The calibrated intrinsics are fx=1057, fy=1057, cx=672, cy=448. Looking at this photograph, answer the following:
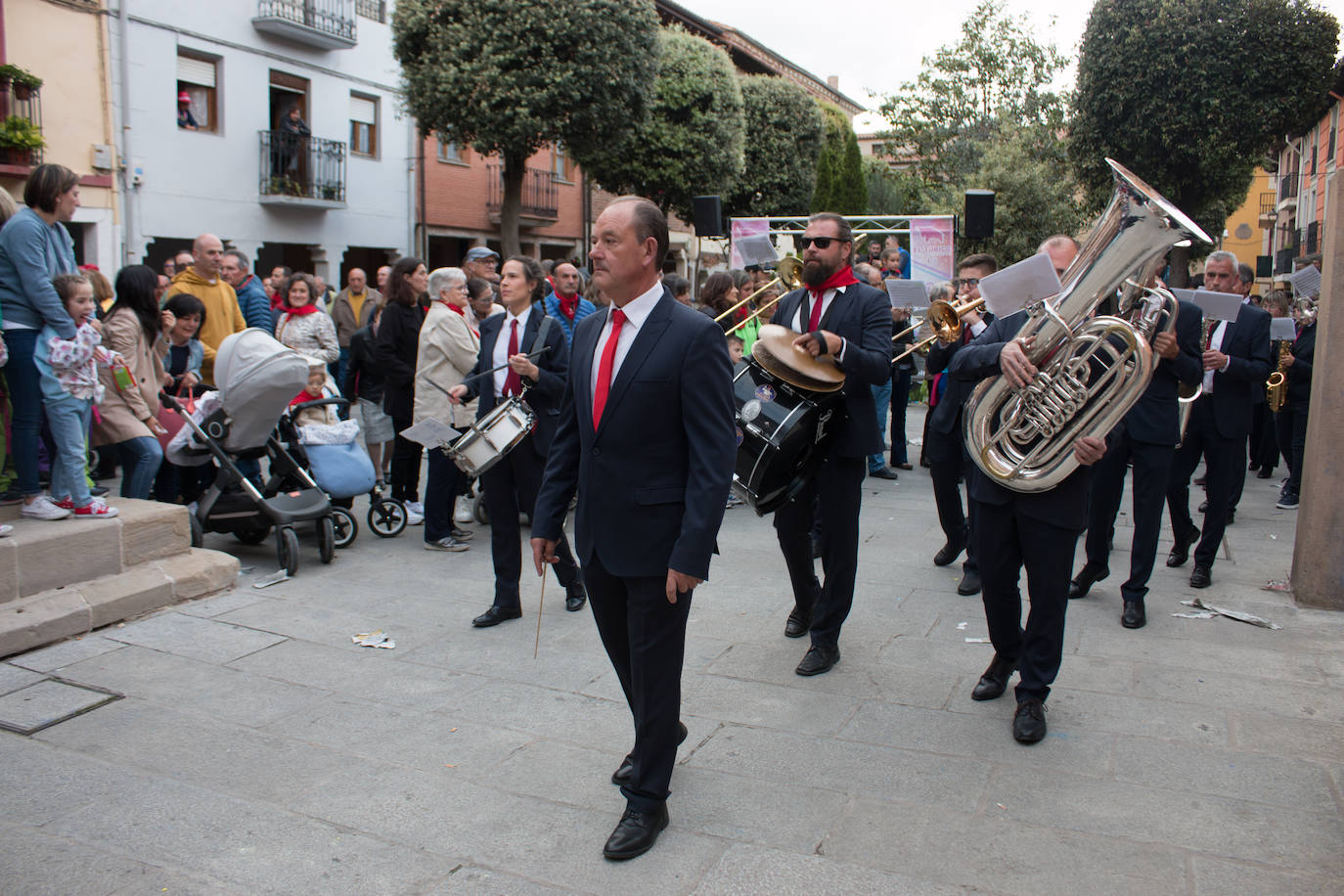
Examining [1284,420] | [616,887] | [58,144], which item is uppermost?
[58,144]

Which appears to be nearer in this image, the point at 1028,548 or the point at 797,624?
the point at 1028,548

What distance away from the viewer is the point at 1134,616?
17.9 ft

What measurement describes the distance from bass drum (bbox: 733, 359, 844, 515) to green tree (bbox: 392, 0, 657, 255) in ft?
49.8

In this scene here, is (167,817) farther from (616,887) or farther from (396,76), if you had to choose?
(396,76)

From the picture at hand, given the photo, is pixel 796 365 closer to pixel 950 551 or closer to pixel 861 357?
pixel 861 357

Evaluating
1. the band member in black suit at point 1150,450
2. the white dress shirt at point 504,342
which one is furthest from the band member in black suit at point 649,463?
the band member in black suit at point 1150,450

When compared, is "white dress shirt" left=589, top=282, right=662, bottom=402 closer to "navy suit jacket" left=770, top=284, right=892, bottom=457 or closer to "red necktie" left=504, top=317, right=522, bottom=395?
"navy suit jacket" left=770, top=284, right=892, bottom=457

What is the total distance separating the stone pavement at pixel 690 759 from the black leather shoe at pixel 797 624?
0.22 ft

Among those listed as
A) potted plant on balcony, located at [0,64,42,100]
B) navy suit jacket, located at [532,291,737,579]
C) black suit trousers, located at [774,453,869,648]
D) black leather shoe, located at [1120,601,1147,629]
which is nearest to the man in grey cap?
black suit trousers, located at [774,453,869,648]

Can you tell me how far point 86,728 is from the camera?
406 centimetres

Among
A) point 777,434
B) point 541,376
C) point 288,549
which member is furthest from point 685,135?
point 777,434

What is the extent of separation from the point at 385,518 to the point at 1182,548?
5.29 m

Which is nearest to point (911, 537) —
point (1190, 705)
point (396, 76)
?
point (1190, 705)

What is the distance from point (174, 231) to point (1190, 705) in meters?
17.7
